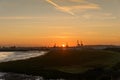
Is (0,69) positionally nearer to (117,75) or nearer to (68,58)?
(68,58)

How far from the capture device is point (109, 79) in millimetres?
52094

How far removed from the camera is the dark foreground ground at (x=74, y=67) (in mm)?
54478

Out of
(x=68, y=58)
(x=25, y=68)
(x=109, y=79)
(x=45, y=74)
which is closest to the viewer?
(x=109, y=79)

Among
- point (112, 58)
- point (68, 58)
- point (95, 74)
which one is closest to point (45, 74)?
point (95, 74)

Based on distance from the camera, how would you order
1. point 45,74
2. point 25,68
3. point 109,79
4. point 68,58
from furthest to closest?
point 68,58, point 25,68, point 45,74, point 109,79

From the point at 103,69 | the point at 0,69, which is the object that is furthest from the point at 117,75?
the point at 0,69

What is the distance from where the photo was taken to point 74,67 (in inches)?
2421

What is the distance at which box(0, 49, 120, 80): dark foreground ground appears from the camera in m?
54.5

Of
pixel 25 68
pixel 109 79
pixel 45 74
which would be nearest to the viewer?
pixel 109 79

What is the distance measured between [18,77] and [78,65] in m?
12.6

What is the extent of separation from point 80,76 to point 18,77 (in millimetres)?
9225

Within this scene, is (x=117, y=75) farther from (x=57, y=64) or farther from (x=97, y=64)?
(x=57, y=64)

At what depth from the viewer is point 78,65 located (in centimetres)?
6366

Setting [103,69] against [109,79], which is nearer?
[109,79]
